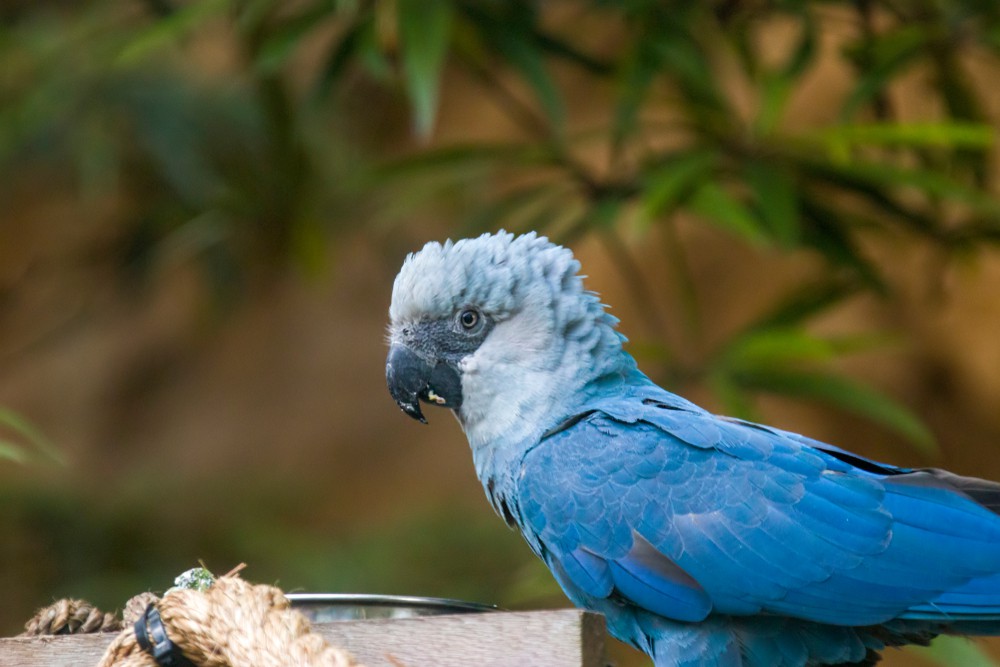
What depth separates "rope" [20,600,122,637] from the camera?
1.14 m

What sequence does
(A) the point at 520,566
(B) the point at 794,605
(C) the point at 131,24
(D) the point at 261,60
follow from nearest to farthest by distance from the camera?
(B) the point at 794,605
(D) the point at 261,60
(C) the point at 131,24
(A) the point at 520,566

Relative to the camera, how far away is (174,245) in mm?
4047

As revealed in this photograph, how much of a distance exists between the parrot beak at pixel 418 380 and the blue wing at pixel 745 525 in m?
0.16

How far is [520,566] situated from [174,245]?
66.5 inches

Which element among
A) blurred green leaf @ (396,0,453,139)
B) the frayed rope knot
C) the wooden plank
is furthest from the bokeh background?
the wooden plank

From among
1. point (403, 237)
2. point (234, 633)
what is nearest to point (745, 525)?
point (234, 633)

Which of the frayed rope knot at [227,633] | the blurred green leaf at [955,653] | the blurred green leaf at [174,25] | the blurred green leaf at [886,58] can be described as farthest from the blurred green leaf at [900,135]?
the frayed rope knot at [227,633]

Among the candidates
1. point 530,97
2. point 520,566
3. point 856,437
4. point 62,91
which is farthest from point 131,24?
point 856,437

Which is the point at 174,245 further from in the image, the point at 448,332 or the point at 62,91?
the point at 448,332

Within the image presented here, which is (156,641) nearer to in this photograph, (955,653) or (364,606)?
(364,606)

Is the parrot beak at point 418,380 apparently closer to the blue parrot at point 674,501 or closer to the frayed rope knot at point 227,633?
the blue parrot at point 674,501

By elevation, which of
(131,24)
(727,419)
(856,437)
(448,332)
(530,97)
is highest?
Result: (530,97)

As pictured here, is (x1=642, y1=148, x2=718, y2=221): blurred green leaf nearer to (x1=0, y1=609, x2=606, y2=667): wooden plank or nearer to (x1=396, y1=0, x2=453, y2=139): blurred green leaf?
(x1=396, y1=0, x2=453, y2=139): blurred green leaf

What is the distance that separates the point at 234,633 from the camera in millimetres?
955
